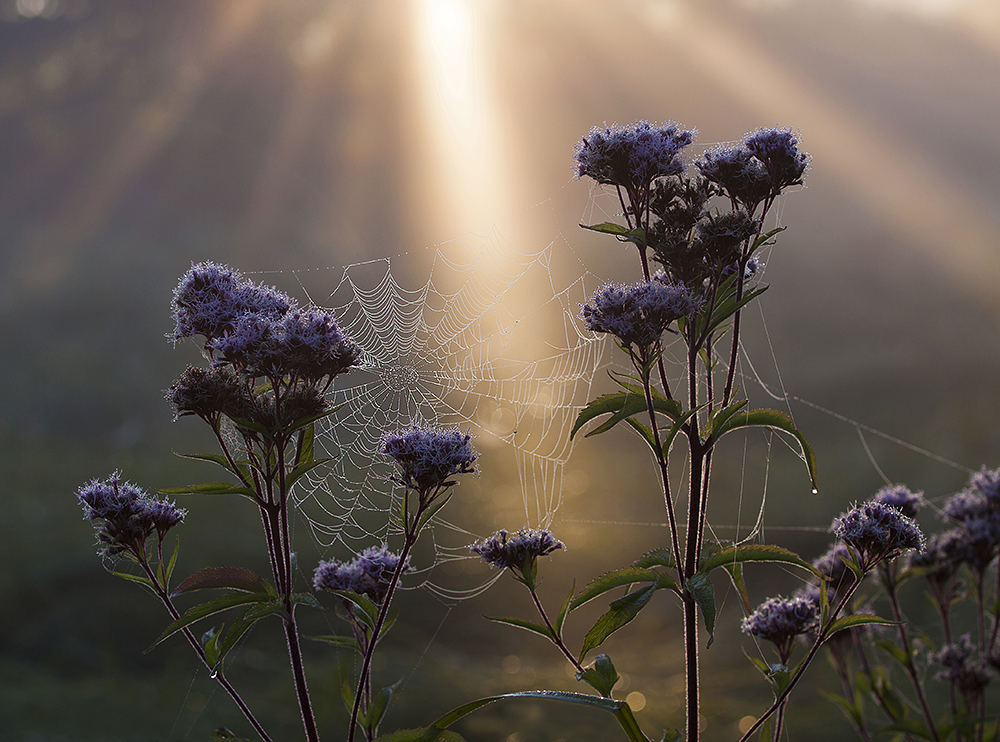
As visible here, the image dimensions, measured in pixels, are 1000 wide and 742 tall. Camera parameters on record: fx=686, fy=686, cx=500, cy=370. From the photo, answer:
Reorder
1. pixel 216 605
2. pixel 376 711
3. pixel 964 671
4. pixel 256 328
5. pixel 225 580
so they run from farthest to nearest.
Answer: pixel 964 671, pixel 376 711, pixel 256 328, pixel 225 580, pixel 216 605

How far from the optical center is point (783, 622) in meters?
2.85

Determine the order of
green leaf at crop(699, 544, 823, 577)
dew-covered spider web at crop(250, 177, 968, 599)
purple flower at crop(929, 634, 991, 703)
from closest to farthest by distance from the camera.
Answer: green leaf at crop(699, 544, 823, 577), purple flower at crop(929, 634, 991, 703), dew-covered spider web at crop(250, 177, 968, 599)

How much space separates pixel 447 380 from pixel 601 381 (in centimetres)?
510

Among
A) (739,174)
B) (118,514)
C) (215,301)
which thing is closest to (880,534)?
(739,174)

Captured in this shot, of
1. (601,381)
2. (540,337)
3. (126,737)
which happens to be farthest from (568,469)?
(126,737)

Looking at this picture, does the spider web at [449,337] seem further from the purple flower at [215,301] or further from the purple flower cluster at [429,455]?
the purple flower cluster at [429,455]

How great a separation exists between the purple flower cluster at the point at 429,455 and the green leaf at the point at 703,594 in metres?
0.81

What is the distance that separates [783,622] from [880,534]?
59 cm

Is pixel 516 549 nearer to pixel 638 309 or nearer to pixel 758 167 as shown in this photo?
pixel 638 309

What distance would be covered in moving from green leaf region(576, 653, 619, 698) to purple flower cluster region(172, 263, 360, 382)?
133 centimetres

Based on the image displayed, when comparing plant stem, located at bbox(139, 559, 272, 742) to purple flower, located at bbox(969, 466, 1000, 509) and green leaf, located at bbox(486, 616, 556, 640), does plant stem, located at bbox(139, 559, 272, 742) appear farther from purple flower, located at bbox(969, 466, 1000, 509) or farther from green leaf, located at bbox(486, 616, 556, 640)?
purple flower, located at bbox(969, 466, 1000, 509)

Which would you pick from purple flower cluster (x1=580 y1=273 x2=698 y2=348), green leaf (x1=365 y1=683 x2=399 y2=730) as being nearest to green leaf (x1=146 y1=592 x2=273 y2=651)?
green leaf (x1=365 y1=683 x2=399 y2=730)

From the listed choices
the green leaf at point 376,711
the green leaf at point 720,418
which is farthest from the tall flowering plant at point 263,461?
the green leaf at point 720,418

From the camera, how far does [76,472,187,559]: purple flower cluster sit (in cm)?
256
